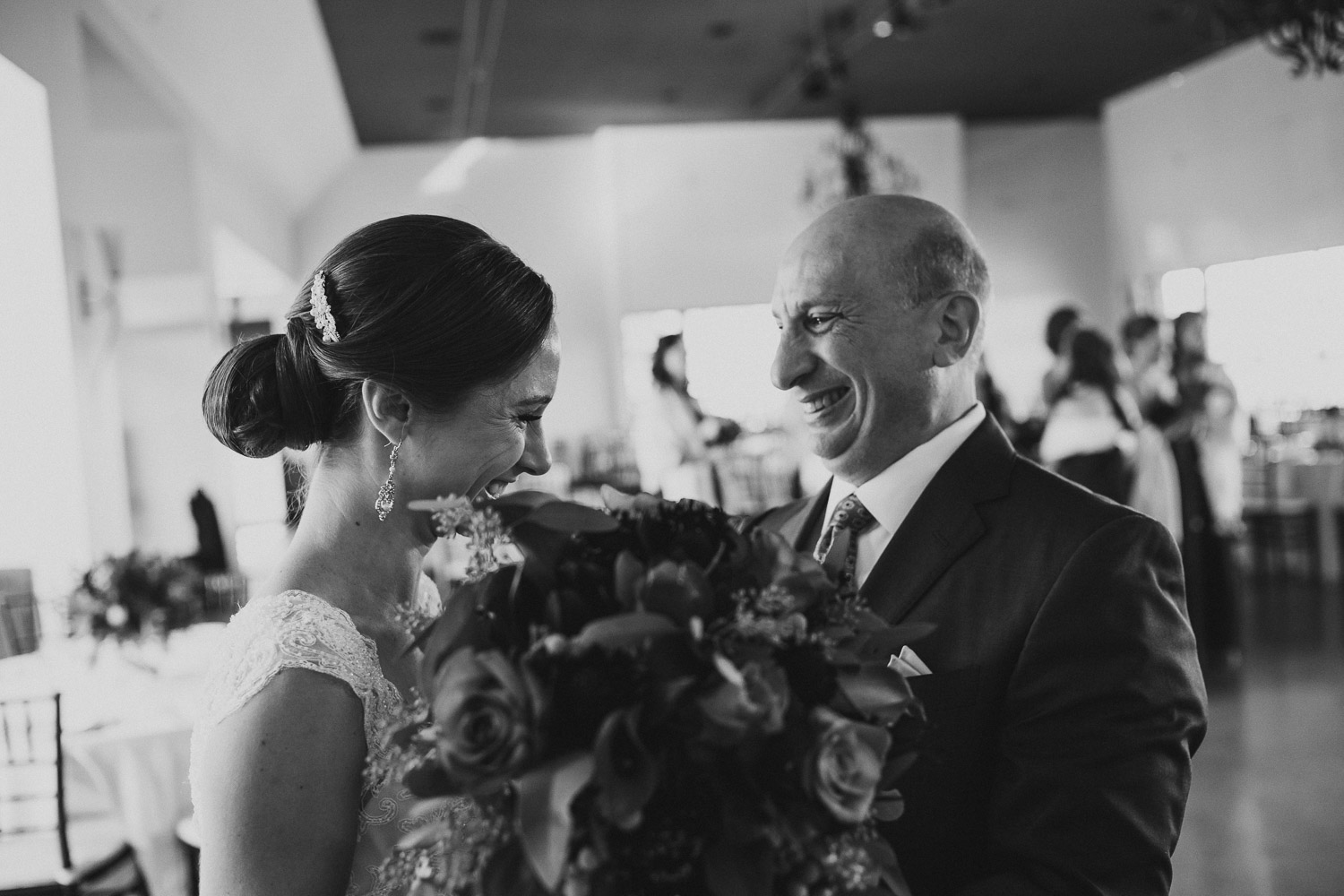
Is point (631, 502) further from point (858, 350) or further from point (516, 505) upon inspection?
point (858, 350)

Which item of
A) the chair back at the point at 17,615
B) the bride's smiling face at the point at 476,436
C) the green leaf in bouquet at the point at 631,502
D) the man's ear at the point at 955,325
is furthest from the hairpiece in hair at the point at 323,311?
the chair back at the point at 17,615

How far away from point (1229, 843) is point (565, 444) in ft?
37.7

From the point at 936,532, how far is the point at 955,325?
39 cm

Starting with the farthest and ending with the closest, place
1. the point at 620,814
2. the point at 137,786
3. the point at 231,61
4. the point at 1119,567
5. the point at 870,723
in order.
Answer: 1. the point at 231,61
2. the point at 137,786
3. the point at 1119,567
4. the point at 870,723
5. the point at 620,814

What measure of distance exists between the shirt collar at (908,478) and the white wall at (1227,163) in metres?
10.9

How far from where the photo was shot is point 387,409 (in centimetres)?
153

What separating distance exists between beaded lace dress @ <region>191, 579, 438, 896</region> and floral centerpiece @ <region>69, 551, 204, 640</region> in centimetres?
324

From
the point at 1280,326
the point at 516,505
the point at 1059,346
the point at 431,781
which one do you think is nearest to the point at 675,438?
the point at 1059,346

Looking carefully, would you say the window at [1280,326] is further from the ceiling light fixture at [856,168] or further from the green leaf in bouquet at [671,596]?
the green leaf in bouquet at [671,596]

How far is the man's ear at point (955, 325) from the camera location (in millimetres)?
1940

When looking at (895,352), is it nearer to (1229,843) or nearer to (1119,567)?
(1119,567)

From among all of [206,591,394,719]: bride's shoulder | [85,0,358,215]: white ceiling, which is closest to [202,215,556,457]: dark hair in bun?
[206,591,394,719]: bride's shoulder

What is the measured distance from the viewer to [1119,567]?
157 centimetres

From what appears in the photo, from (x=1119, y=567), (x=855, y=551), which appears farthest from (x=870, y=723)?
(x=855, y=551)
